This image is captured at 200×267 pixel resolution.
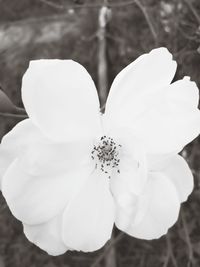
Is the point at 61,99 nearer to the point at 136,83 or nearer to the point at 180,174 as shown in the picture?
the point at 136,83

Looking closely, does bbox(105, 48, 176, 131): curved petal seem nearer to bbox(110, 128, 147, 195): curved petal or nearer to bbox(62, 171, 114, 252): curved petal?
bbox(110, 128, 147, 195): curved petal

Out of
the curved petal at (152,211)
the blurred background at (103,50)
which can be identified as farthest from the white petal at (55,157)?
the blurred background at (103,50)

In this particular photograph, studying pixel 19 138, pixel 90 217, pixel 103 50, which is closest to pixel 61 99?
pixel 19 138

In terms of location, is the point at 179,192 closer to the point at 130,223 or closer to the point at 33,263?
the point at 130,223

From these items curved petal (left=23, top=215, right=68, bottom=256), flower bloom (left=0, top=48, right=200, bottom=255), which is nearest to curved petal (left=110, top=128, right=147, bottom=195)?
flower bloom (left=0, top=48, right=200, bottom=255)

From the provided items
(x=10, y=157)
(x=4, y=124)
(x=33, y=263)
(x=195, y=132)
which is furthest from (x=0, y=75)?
(x=195, y=132)

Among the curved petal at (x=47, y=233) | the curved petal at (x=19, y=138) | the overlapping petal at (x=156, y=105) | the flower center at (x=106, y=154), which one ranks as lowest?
the curved petal at (x=47, y=233)

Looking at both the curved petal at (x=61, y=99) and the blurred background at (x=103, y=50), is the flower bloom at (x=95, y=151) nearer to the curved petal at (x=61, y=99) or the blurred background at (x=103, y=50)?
the curved petal at (x=61, y=99)
